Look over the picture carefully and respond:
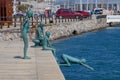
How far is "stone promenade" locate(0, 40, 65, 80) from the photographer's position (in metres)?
17.1

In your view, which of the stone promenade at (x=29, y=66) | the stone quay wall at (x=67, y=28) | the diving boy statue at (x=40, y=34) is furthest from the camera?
the stone quay wall at (x=67, y=28)

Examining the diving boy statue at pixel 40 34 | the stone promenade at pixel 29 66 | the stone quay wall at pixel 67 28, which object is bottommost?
the stone quay wall at pixel 67 28

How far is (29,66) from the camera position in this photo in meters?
19.6

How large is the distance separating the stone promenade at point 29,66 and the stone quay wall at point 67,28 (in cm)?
1653

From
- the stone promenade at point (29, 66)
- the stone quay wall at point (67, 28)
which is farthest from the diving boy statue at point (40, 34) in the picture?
the stone quay wall at point (67, 28)

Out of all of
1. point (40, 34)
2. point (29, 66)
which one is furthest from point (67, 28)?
point (29, 66)

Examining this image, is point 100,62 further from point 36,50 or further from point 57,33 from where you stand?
point 57,33

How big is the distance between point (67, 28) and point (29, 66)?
42.2 metres

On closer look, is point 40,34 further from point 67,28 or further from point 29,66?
point 67,28

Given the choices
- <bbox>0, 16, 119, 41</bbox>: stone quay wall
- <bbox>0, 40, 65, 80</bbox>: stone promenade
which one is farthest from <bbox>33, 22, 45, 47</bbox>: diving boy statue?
<bbox>0, 16, 119, 41</bbox>: stone quay wall

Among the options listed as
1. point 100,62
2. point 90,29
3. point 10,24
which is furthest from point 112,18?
point 100,62

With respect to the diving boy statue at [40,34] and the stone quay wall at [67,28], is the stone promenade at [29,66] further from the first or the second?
the stone quay wall at [67,28]

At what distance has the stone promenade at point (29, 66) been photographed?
17141 mm

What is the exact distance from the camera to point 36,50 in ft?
82.0
